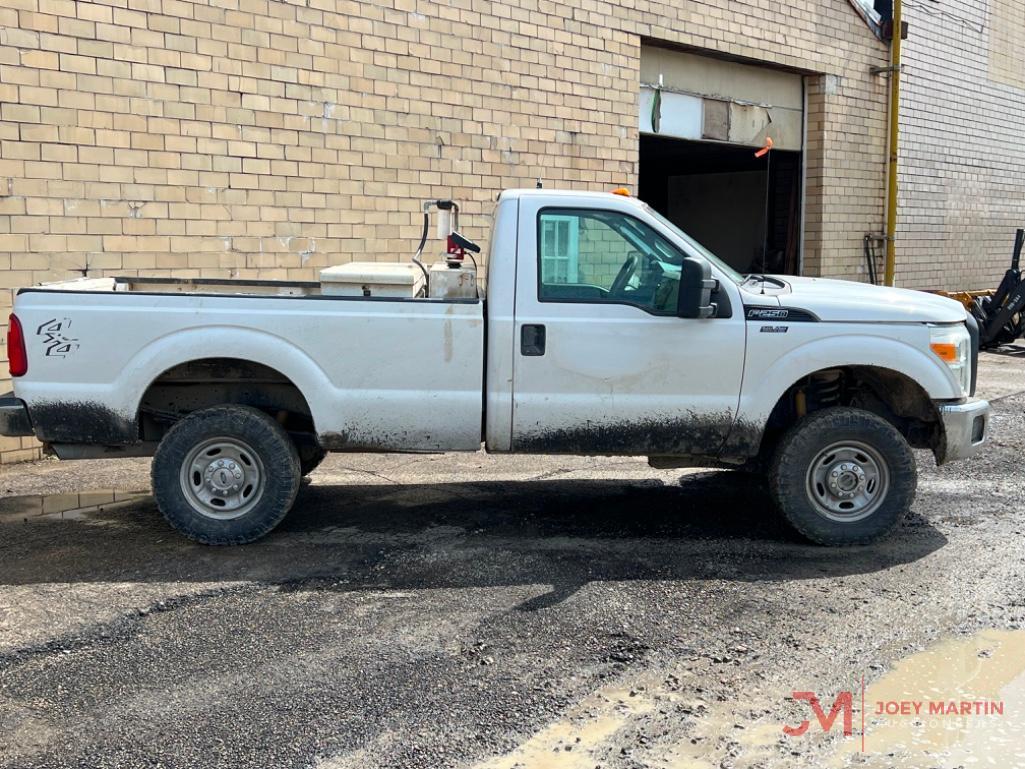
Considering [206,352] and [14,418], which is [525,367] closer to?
[206,352]

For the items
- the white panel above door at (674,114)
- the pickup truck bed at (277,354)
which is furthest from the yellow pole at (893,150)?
the pickup truck bed at (277,354)

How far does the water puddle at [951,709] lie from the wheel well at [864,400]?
180 centimetres

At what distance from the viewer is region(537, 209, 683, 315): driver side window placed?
592 centimetres

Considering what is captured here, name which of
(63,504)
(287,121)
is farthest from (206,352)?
(287,121)

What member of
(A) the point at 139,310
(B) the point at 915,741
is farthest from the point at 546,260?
(B) the point at 915,741

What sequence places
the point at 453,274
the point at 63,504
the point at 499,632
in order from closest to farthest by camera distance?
the point at 499,632 < the point at 453,274 < the point at 63,504

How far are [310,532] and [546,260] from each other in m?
2.19

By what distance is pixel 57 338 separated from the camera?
576cm

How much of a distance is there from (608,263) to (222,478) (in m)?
2.55

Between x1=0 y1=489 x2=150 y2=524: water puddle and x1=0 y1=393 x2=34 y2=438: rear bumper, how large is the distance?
3.48 feet

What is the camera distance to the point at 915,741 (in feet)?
12.3

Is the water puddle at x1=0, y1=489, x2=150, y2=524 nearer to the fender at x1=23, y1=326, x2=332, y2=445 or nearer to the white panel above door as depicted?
the fender at x1=23, y1=326, x2=332, y2=445

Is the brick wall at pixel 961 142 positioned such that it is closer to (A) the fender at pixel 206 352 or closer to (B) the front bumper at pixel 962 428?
(B) the front bumper at pixel 962 428

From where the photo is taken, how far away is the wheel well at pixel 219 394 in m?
6.07
